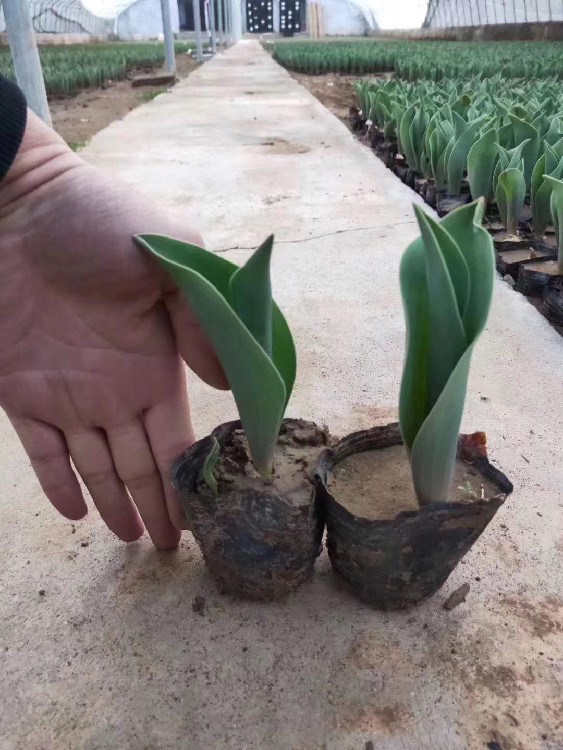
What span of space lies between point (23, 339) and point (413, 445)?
0.62 metres

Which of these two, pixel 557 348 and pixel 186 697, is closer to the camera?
pixel 186 697

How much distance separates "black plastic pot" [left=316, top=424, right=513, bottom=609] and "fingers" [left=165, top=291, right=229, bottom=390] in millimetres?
214

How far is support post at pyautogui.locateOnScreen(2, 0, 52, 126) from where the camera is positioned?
9.90 ft

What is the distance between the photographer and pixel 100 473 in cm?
100

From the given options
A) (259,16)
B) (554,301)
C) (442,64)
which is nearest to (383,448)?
(554,301)

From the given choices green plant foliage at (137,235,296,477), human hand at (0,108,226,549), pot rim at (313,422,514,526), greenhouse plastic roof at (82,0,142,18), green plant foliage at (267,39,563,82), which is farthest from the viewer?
greenhouse plastic roof at (82,0,142,18)

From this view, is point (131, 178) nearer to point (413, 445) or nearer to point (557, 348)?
point (557, 348)

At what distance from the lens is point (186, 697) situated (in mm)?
868

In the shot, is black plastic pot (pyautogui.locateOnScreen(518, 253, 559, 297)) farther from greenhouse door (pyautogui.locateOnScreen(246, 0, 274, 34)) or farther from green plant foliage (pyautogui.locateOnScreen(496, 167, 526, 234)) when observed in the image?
greenhouse door (pyautogui.locateOnScreen(246, 0, 274, 34))

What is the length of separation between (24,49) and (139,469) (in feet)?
9.51

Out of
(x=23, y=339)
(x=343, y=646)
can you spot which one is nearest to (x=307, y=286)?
(x=23, y=339)

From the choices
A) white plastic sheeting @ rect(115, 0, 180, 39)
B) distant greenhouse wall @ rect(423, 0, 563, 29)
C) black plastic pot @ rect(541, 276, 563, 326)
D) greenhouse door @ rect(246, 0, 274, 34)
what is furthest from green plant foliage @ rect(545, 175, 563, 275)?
greenhouse door @ rect(246, 0, 274, 34)

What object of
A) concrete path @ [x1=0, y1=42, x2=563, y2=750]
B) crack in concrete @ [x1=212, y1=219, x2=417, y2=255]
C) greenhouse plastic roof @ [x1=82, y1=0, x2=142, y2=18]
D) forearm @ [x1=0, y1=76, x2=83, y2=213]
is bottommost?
concrete path @ [x1=0, y1=42, x2=563, y2=750]

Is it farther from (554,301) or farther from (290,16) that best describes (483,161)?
(290,16)
